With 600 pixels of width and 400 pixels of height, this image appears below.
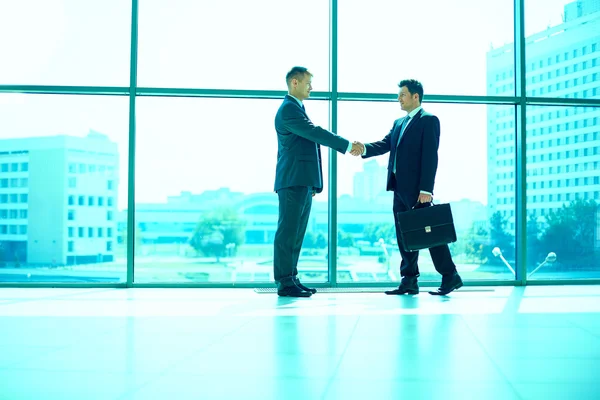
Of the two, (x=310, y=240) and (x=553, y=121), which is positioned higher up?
(x=553, y=121)

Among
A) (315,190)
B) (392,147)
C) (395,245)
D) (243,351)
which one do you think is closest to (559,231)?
(395,245)

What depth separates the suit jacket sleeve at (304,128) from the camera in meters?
3.84

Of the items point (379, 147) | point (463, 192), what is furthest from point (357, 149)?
point (463, 192)

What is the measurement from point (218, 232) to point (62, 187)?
1148 mm

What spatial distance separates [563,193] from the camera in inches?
183

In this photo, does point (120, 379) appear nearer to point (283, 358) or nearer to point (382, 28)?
point (283, 358)

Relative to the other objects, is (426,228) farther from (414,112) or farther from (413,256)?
(414,112)

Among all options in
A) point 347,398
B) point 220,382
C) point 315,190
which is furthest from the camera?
point 315,190

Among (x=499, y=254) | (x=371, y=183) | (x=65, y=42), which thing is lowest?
(x=499, y=254)

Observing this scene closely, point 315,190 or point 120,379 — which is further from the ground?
point 315,190

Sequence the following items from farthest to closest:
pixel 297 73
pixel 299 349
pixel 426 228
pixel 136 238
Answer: pixel 136 238 < pixel 297 73 < pixel 426 228 < pixel 299 349

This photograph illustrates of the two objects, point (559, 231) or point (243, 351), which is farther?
point (559, 231)

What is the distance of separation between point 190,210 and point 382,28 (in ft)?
6.26

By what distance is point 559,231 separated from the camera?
4652 mm
